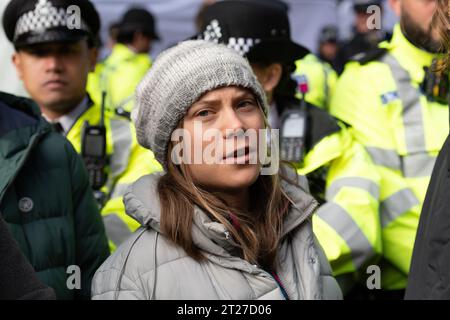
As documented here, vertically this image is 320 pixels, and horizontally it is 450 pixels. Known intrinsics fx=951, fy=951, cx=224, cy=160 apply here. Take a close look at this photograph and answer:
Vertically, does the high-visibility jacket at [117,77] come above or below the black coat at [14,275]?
below

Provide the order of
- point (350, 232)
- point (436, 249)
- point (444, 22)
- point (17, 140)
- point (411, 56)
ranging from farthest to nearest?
point (411, 56) < point (350, 232) < point (17, 140) < point (444, 22) < point (436, 249)

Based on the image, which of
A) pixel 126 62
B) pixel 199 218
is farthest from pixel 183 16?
pixel 199 218

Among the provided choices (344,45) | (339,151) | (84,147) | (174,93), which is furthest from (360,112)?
(344,45)

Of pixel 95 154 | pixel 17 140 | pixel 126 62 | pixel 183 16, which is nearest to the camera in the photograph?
pixel 17 140

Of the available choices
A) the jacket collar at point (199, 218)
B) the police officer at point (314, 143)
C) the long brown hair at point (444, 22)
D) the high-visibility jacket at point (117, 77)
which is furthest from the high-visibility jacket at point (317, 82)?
the long brown hair at point (444, 22)

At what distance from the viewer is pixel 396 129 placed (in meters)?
4.14

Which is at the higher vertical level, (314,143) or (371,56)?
(371,56)

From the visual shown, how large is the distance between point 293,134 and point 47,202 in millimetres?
1216

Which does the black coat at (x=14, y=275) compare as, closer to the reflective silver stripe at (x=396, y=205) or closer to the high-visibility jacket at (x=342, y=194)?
the high-visibility jacket at (x=342, y=194)

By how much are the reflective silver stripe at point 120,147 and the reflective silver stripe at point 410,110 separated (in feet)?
3.97

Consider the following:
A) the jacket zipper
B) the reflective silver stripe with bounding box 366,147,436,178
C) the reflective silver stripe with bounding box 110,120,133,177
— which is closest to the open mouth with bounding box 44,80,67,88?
the reflective silver stripe with bounding box 110,120,133,177

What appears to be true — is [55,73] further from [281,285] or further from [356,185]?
[281,285]

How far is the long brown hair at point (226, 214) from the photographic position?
2682mm

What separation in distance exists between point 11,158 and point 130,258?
78 centimetres
